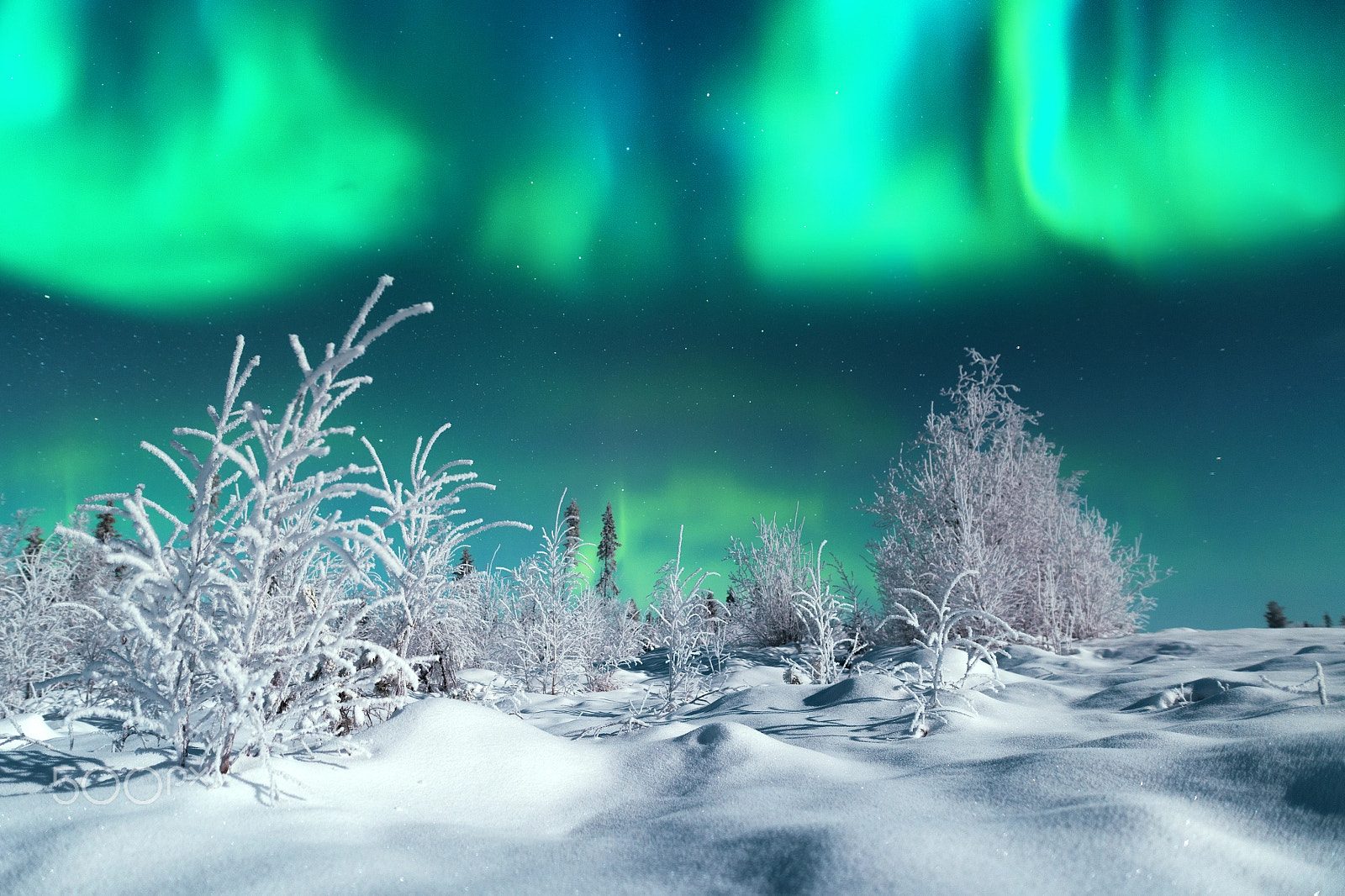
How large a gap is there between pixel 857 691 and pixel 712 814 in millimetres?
2640

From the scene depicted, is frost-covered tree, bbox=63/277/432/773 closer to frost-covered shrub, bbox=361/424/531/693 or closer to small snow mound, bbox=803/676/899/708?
frost-covered shrub, bbox=361/424/531/693

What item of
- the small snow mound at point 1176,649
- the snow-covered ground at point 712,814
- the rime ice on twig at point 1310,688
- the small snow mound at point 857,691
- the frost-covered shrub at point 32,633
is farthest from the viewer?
the small snow mound at point 1176,649

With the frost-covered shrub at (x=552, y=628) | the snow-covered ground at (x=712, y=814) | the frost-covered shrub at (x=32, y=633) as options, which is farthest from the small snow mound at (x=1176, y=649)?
the frost-covered shrub at (x=32, y=633)

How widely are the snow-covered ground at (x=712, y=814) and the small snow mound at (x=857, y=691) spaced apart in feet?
3.31

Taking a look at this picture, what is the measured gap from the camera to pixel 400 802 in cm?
198

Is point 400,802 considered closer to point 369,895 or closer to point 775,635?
point 369,895

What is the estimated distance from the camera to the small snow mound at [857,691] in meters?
4.07

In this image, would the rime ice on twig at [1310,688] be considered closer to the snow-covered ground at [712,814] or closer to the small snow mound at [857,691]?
the snow-covered ground at [712,814]

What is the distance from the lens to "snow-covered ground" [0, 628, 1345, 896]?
1.41m

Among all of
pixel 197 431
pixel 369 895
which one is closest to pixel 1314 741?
pixel 369 895

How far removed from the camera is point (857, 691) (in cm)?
414

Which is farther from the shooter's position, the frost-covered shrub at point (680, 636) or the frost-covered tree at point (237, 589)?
the frost-covered shrub at point (680, 636)

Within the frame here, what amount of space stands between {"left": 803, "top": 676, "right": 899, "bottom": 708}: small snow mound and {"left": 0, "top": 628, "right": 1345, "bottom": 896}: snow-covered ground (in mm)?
1010

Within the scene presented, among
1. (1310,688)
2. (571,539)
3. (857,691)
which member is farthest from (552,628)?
(1310,688)
